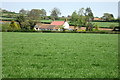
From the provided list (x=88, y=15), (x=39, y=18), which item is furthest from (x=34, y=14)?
(x=88, y=15)

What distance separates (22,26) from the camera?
12338 cm

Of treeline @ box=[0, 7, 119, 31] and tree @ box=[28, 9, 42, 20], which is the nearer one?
treeline @ box=[0, 7, 119, 31]

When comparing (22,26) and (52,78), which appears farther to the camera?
(22,26)

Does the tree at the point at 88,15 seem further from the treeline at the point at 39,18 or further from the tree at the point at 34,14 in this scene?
the tree at the point at 34,14

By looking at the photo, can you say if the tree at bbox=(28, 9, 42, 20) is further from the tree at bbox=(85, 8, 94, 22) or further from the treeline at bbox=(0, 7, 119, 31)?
the tree at bbox=(85, 8, 94, 22)

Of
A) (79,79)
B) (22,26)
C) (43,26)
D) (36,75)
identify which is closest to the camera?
(79,79)

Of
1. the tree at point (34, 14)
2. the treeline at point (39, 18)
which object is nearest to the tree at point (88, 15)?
the treeline at point (39, 18)

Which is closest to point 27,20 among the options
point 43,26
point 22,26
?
point 22,26

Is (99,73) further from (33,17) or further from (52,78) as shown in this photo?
(33,17)

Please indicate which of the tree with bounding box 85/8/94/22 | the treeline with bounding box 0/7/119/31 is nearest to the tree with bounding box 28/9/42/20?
the treeline with bounding box 0/7/119/31

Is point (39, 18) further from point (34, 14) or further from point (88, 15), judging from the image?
point (88, 15)

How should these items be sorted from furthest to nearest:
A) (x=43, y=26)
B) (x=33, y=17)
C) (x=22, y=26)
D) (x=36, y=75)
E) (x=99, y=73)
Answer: (x=43, y=26) < (x=33, y=17) < (x=22, y=26) < (x=99, y=73) < (x=36, y=75)

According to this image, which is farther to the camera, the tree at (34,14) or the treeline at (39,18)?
the tree at (34,14)

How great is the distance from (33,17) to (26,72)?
133m
